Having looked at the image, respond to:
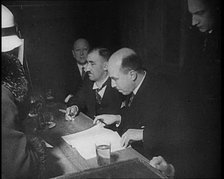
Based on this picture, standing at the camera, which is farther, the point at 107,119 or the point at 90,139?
the point at 107,119

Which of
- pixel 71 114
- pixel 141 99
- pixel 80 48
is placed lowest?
pixel 71 114

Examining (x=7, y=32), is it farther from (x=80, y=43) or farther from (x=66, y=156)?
(x=80, y=43)

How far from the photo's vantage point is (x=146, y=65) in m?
2.42

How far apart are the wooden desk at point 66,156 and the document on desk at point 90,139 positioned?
3 centimetres

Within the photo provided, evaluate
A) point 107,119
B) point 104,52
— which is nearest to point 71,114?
point 107,119

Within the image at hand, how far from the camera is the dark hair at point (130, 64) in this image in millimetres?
1439

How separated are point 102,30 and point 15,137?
4.06 ft

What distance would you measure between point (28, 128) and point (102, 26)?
1.05m

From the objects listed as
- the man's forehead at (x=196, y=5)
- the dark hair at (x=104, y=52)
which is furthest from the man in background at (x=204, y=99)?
the dark hair at (x=104, y=52)

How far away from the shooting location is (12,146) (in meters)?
0.74

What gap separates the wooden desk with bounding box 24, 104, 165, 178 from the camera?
94 cm

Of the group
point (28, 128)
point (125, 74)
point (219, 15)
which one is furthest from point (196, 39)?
point (28, 128)

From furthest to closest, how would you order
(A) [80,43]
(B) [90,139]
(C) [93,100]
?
(A) [80,43]
(C) [93,100]
(B) [90,139]

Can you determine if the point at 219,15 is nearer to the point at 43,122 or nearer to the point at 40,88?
the point at 43,122
